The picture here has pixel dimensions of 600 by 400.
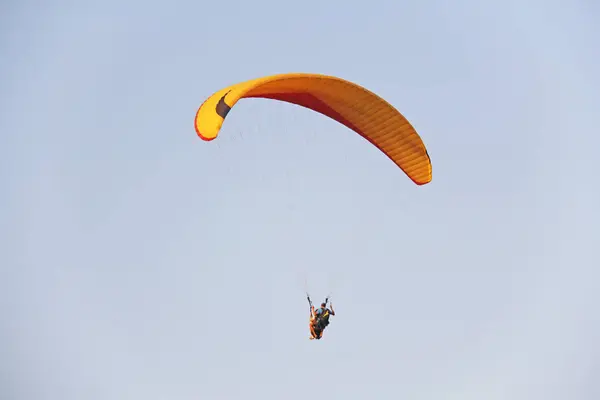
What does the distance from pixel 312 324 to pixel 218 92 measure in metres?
7.91

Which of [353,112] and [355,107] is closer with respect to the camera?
[355,107]

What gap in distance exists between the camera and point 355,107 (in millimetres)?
33562

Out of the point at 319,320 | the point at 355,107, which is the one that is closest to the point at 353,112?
the point at 355,107

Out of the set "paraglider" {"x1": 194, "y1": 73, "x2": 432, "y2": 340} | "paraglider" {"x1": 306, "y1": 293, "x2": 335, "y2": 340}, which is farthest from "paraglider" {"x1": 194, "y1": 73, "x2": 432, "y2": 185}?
"paraglider" {"x1": 306, "y1": 293, "x2": 335, "y2": 340}

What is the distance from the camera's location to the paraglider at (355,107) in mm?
31047

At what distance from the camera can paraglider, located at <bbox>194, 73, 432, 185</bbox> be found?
3105 cm

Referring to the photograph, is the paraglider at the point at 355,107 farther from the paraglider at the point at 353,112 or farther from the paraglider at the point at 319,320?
the paraglider at the point at 319,320

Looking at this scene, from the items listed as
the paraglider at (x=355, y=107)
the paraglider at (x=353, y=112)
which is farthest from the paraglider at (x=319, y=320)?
the paraglider at (x=355, y=107)

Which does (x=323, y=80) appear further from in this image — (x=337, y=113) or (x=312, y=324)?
(x=312, y=324)

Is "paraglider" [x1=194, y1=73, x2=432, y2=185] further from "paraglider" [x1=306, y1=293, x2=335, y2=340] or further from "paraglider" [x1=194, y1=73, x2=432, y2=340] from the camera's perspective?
"paraglider" [x1=306, y1=293, x2=335, y2=340]

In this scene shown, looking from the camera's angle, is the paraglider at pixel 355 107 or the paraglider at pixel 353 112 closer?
the paraglider at pixel 355 107

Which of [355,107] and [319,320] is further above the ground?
[355,107]

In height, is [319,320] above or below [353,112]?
below

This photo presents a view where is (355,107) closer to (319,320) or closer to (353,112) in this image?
(353,112)
